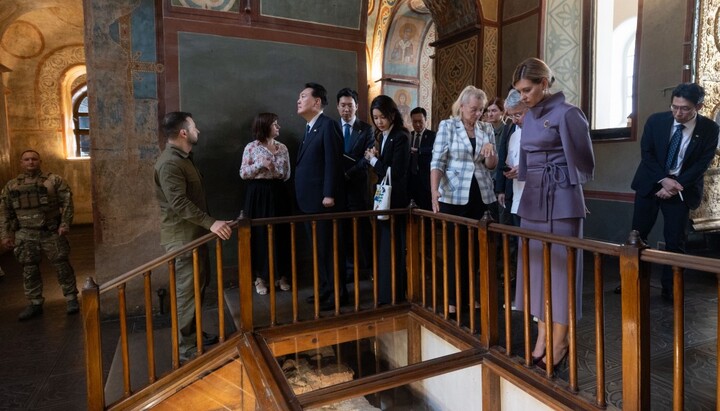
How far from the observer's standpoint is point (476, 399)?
9.18 ft

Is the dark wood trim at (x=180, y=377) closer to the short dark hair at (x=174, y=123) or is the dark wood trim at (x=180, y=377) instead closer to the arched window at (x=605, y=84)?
the short dark hair at (x=174, y=123)

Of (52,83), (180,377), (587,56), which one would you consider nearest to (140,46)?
(180,377)

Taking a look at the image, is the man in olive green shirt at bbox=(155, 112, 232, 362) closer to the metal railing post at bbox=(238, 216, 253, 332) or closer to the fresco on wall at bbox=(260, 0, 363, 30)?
the metal railing post at bbox=(238, 216, 253, 332)

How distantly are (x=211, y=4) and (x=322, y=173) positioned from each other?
2.25 m

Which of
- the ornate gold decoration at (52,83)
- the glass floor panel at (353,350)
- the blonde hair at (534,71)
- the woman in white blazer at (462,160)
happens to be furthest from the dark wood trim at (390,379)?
the ornate gold decoration at (52,83)

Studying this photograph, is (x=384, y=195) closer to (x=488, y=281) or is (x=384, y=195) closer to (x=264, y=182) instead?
(x=488, y=281)

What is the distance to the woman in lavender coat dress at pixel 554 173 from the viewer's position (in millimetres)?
2191

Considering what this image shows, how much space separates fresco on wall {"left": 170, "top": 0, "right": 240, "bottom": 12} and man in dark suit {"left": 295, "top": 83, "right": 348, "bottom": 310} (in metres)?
1.60

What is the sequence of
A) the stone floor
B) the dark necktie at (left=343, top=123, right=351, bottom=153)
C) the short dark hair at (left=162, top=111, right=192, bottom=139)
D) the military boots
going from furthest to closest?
1. the military boots
2. the dark necktie at (left=343, top=123, right=351, bottom=153)
3. the short dark hair at (left=162, top=111, right=192, bottom=139)
4. the stone floor

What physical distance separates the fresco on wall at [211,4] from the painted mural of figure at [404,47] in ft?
23.6

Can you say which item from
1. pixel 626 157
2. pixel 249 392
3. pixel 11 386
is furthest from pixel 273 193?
pixel 626 157

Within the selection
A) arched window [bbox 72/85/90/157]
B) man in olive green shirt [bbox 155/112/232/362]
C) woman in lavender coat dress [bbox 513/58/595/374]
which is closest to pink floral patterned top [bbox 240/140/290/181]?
man in olive green shirt [bbox 155/112/232/362]

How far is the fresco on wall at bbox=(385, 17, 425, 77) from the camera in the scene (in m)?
11.1

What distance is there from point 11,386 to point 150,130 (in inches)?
92.4
